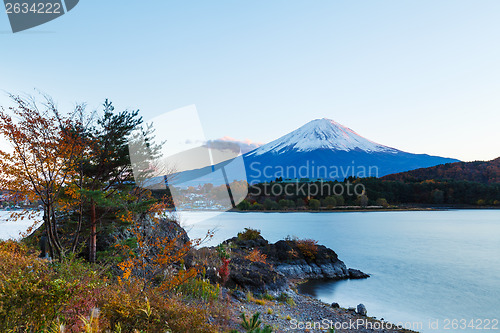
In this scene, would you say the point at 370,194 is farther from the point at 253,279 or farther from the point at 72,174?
the point at 72,174

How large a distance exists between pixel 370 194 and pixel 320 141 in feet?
259

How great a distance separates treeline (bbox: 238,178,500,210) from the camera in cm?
6781

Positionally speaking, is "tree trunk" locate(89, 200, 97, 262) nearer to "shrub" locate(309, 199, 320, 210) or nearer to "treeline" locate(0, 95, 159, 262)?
"treeline" locate(0, 95, 159, 262)

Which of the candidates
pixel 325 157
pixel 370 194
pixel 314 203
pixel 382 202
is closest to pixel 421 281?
pixel 314 203

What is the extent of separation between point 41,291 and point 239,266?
7.98 meters

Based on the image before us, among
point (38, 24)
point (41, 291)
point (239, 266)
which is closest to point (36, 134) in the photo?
point (38, 24)

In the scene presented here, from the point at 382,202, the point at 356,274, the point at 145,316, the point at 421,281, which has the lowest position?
the point at 382,202

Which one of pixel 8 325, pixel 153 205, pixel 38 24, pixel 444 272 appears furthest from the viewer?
pixel 444 272

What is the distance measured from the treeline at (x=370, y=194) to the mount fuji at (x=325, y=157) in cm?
4493

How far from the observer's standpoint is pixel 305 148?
475 feet

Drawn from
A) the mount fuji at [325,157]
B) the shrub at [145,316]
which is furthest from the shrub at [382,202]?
the shrub at [145,316]

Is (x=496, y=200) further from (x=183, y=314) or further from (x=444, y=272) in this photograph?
(x=183, y=314)

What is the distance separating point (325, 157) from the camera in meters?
144

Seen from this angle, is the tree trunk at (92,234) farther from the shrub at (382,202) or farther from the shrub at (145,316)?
the shrub at (382,202)
